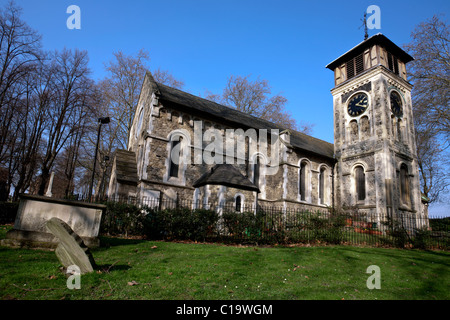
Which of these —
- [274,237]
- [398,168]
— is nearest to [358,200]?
[398,168]

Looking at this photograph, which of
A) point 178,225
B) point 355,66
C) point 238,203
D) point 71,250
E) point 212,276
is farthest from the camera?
point 355,66

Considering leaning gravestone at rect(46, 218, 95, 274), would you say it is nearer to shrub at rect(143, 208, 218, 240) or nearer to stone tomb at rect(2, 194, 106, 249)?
stone tomb at rect(2, 194, 106, 249)

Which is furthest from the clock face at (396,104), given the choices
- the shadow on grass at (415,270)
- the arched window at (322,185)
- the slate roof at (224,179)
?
the shadow on grass at (415,270)

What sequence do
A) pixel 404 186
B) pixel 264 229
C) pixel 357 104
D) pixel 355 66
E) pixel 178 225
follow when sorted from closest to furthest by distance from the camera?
pixel 178 225 < pixel 264 229 < pixel 404 186 < pixel 357 104 < pixel 355 66

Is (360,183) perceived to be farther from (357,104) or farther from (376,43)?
(376,43)

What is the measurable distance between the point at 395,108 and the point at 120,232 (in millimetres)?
23141

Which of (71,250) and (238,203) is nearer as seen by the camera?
(71,250)

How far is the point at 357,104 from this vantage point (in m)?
22.4

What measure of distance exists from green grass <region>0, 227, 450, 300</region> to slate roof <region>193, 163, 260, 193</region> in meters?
6.00

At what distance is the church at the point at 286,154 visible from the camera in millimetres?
14750

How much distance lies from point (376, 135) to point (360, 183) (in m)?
4.02

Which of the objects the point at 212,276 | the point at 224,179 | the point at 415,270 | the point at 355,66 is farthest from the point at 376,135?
the point at 212,276

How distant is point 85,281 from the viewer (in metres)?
4.50
